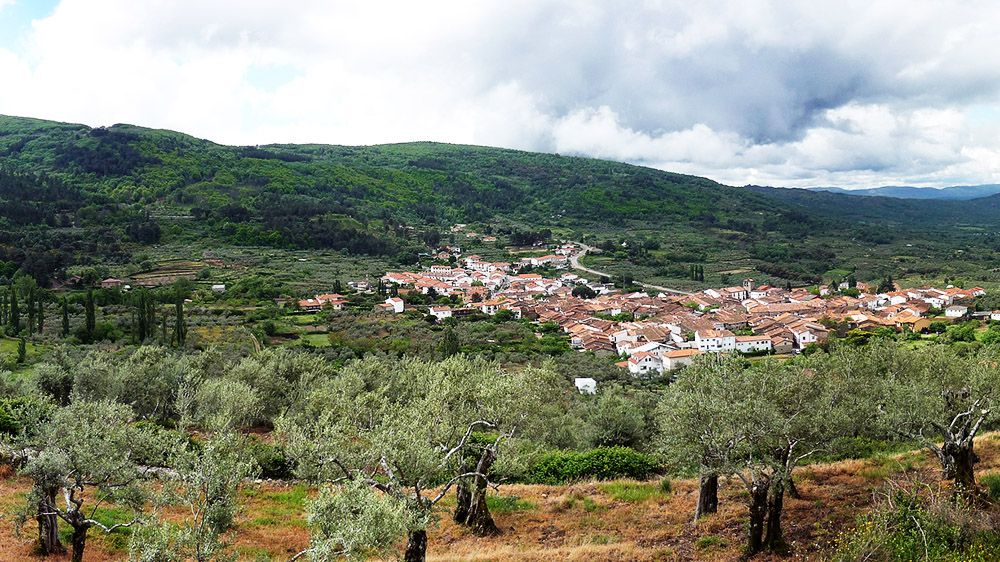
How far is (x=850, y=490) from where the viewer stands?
656 inches

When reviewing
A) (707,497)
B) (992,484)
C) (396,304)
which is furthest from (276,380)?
(396,304)

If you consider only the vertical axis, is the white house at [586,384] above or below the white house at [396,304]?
below

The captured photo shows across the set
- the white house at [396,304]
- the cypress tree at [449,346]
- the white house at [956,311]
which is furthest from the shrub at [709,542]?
the white house at [956,311]

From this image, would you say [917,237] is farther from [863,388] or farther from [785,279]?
[863,388]

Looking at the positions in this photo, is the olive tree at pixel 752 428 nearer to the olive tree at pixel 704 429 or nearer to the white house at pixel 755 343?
the olive tree at pixel 704 429

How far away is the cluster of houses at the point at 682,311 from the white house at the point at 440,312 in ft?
0.51

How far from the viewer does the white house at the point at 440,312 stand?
Result: 8247 centimetres

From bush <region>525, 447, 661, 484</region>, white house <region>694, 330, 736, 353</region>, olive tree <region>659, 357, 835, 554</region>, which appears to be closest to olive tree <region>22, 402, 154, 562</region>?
olive tree <region>659, 357, 835, 554</region>

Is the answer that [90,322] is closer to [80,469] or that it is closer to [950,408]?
[80,469]

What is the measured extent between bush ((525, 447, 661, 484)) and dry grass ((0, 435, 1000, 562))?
1.26m

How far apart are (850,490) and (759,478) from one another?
19.9ft

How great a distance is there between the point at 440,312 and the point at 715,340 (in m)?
38.0

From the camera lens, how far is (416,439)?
43.1ft

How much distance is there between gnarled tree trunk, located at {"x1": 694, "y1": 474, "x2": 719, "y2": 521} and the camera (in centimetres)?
1597
